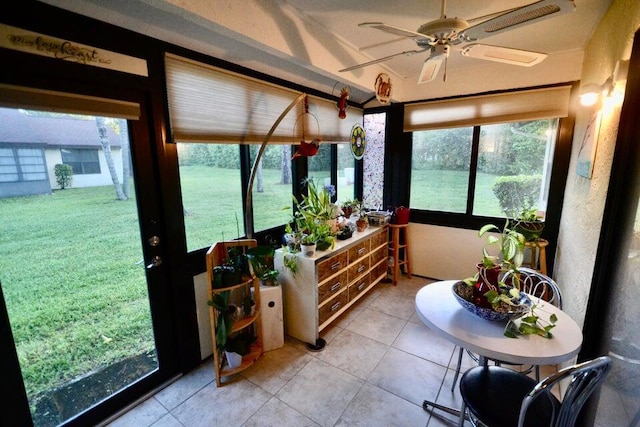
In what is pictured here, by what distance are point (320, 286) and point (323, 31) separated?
6.26 ft

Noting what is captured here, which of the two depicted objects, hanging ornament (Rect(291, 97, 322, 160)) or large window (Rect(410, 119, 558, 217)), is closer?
hanging ornament (Rect(291, 97, 322, 160))

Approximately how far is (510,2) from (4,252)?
2.96 metres

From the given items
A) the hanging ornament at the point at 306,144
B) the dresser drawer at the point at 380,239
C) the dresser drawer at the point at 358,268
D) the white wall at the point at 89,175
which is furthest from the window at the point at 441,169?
the white wall at the point at 89,175

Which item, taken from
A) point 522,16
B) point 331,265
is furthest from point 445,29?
point 331,265

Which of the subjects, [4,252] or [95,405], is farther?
[95,405]

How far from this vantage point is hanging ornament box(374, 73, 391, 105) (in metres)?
2.74

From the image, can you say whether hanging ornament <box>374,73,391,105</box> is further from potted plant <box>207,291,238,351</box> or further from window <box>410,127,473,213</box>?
potted plant <box>207,291,238,351</box>

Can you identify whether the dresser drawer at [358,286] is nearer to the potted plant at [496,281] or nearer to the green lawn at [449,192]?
the green lawn at [449,192]

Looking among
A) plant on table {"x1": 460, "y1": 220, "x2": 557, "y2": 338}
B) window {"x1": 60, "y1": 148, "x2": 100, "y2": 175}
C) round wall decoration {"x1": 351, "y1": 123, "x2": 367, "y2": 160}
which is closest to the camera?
plant on table {"x1": 460, "y1": 220, "x2": 557, "y2": 338}

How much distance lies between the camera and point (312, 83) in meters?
2.79

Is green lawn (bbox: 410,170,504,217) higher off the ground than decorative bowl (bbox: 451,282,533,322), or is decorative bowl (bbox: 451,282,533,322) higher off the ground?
green lawn (bbox: 410,170,504,217)

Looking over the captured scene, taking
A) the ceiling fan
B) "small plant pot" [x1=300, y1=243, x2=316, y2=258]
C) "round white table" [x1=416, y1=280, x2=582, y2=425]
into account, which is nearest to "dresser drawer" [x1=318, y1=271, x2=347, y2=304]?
"small plant pot" [x1=300, y1=243, x2=316, y2=258]

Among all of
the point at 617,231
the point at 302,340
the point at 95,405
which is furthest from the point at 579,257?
the point at 95,405

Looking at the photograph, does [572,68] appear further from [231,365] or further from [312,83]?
[231,365]
